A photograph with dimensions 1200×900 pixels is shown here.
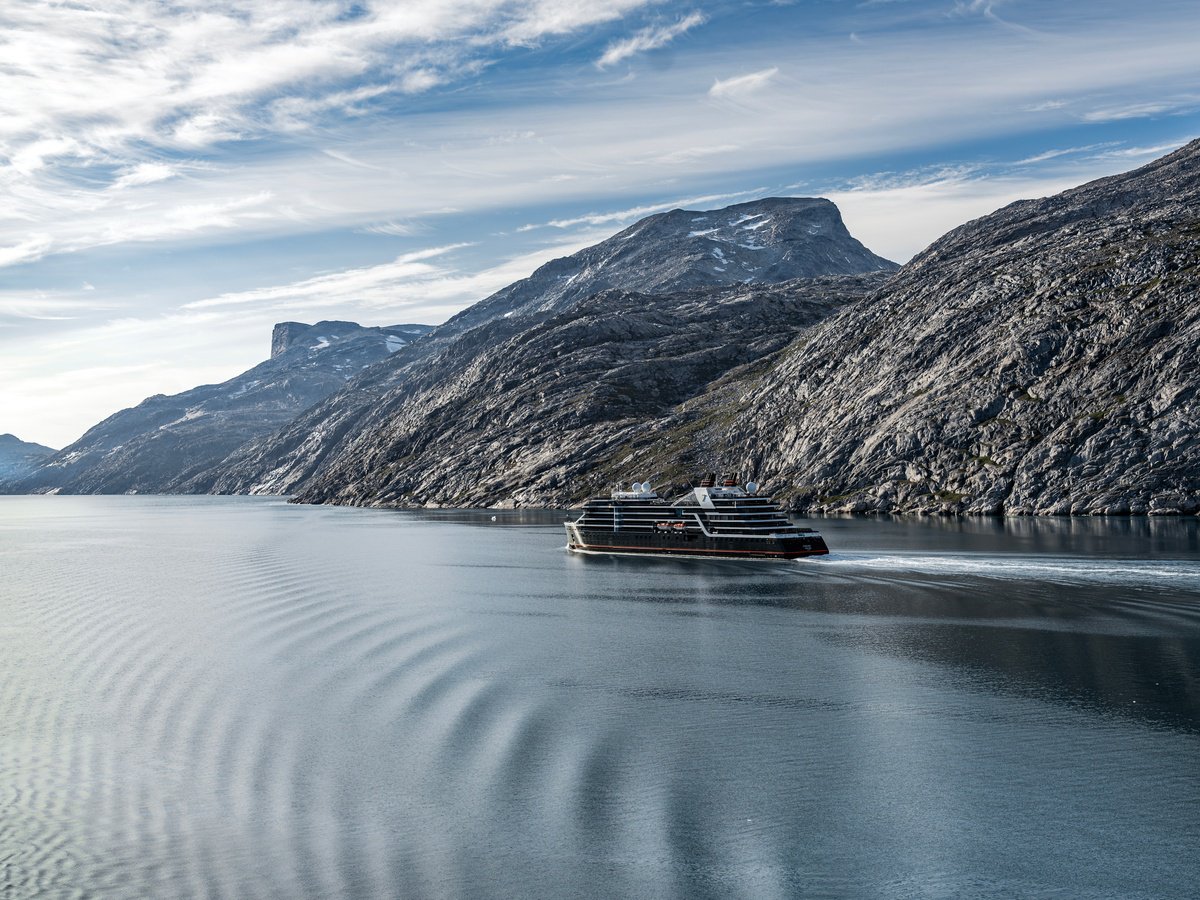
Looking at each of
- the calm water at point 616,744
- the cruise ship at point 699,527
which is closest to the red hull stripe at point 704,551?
the cruise ship at point 699,527

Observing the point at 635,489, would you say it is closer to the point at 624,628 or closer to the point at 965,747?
the point at 624,628

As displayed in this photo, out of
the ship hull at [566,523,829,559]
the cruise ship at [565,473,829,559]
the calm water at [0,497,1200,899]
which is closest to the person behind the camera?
the calm water at [0,497,1200,899]

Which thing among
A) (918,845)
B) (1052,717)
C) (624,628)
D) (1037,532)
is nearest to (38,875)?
(918,845)

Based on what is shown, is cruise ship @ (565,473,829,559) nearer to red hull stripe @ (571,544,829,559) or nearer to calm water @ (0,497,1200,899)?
red hull stripe @ (571,544,829,559)

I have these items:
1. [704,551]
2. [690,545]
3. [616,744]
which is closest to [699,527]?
[690,545]

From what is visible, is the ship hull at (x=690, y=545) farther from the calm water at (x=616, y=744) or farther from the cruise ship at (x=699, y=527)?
the calm water at (x=616, y=744)

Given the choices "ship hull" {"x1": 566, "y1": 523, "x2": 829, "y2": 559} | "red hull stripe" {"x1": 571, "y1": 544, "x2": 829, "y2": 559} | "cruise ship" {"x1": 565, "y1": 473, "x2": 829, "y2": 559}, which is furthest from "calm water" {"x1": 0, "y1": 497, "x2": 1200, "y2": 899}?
"cruise ship" {"x1": 565, "y1": 473, "x2": 829, "y2": 559}

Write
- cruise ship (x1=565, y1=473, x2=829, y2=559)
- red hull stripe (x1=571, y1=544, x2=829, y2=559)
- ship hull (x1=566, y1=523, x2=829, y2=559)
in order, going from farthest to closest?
cruise ship (x1=565, y1=473, x2=829, y2=559) → ship hull (x1=566, y1=523, x2=829, y2=559) → red hull stripe (x1=571, y1=544, x2=829, y2=559)
